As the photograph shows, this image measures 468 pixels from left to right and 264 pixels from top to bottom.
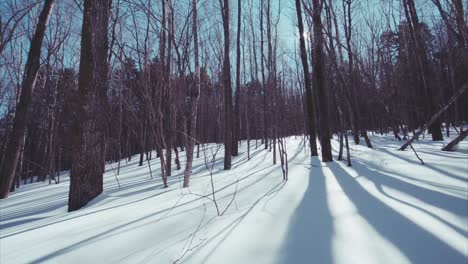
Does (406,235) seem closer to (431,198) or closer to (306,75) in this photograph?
(431,198)

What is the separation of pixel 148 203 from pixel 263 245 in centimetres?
203

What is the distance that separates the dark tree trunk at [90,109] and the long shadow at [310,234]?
10.3 feet

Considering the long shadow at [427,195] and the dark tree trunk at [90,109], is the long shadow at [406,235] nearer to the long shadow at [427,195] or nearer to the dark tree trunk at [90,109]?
the long shadow at [427,195]

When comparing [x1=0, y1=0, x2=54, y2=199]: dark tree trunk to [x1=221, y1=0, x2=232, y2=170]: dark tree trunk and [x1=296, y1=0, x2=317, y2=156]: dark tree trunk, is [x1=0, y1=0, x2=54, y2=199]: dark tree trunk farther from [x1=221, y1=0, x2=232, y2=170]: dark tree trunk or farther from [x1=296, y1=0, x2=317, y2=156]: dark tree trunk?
[x1=296, y1=0, x2=317, y2=156]: dark tree trunk

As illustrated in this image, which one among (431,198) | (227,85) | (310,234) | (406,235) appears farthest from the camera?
(227,85)

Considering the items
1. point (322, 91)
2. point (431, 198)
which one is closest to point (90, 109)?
point (431, 198)

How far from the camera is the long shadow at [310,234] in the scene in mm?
1593

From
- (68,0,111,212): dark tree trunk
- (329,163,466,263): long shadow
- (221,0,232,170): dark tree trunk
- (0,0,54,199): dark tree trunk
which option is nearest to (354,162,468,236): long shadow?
(329,163,466,263): long shadow

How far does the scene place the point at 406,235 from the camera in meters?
1.80

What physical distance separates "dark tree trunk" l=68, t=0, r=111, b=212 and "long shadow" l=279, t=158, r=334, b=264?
10.3ft

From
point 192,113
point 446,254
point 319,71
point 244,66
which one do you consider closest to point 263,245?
point 446,254

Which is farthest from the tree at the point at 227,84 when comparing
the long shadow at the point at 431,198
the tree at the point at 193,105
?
the long shadow at the point at 431,198

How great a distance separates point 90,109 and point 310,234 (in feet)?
11.8

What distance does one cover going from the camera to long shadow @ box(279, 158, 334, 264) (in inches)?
62.7
